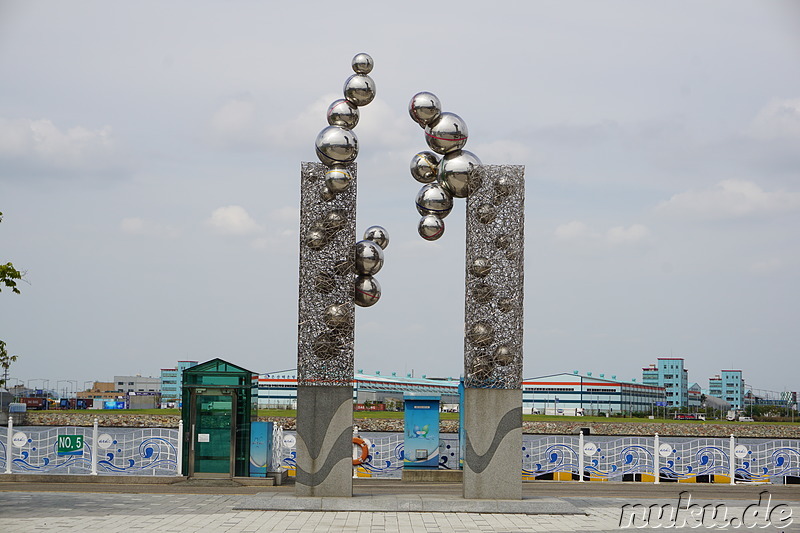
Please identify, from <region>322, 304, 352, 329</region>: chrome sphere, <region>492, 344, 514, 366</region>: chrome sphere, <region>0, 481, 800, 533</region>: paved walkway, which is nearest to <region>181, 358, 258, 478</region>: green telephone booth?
<region>0, 481, 800, 533</region>: paved walkway

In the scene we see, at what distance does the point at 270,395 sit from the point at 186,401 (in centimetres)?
7884

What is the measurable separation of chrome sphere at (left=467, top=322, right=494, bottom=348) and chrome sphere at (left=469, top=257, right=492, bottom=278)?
2.97ft

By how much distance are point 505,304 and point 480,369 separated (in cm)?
128

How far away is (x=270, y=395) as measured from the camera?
9831 cm

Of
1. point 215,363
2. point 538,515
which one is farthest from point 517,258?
point 215,363

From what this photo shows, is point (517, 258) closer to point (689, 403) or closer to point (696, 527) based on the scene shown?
point (696, 527)

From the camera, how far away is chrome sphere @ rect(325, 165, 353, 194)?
17.2 meters

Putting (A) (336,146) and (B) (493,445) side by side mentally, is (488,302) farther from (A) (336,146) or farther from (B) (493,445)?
(A) (336,146)

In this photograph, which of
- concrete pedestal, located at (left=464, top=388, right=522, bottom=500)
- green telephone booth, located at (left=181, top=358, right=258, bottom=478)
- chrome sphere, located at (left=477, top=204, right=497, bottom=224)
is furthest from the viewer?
green telephone booth, located at (left=181, top=358, right=258, bottom=478)

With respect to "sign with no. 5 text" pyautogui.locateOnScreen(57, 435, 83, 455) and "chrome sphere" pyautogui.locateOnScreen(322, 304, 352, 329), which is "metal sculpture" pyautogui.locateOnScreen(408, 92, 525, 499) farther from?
"sign with no. 5 text" pyautogui.locateOnScreen(57, 435, 83, 455)

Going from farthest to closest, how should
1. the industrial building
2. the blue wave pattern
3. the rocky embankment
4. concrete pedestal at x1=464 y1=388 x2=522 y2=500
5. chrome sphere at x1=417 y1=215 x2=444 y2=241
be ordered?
the industrial building
the rocky embankment
the blue wave pattern
chrome sphere at x1=417 y1=215 x2=444 y2=241
concrete pedestal at x1=464 y1=388 x2=522 y2=500

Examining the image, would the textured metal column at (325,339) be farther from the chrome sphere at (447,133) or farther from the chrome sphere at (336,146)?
the chrome sphere at (447,133)

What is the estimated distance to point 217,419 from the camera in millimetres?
20562

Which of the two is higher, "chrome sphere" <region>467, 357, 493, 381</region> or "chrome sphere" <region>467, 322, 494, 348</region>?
"chrome sphere" <region>467, 322, 494, 348</region>
